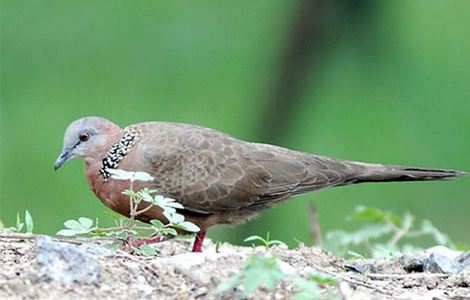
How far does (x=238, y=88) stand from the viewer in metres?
14.9

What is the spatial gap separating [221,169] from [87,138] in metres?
0.77

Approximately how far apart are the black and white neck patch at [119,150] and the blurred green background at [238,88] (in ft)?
14.7

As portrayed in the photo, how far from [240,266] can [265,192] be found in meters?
2.45

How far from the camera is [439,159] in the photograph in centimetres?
1384

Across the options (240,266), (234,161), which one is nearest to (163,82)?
(234,161)

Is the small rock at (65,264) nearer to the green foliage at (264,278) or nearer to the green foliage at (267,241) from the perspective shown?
the green foliage at (264,278)

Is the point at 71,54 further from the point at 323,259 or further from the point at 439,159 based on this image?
the point at 323,259

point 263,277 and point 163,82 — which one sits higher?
point 263,277

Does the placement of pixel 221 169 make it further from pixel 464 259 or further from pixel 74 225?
pixel 74 225

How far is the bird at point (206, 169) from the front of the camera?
698 cm

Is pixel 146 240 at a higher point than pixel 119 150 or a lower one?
lower

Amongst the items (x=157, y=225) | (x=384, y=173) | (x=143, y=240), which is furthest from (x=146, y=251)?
(x=384, y=173)

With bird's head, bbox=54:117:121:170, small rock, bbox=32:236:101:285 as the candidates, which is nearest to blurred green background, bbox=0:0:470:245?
bird's head, bbox=54:117:121:170

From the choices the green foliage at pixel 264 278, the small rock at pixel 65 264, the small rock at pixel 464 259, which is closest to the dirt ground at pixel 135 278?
the small rock at pixel 65 264
